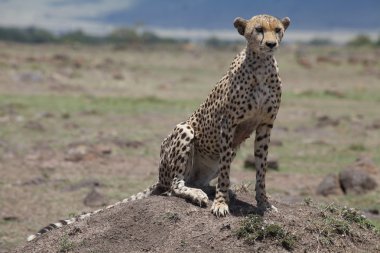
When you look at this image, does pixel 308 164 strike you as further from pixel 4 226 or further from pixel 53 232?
pixel 53 232

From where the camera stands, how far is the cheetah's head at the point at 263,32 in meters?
7.53

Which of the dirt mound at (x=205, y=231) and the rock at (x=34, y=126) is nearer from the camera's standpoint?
the dirt mound at (x=205, y=231)

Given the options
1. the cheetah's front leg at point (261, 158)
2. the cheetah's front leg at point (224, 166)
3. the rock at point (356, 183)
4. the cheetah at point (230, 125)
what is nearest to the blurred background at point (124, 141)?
the rock at point (356, 183)

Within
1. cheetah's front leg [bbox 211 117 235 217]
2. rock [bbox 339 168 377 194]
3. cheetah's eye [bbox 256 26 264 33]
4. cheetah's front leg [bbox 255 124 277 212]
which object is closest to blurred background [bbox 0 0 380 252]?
rock [bbox 339 168 377 194]

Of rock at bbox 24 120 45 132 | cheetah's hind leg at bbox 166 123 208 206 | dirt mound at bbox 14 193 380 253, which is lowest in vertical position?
rock at bbox 24 120 45 132

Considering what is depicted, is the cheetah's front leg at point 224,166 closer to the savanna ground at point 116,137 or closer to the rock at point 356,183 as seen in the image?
the savanna ground at point 116,137

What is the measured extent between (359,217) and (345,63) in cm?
4181

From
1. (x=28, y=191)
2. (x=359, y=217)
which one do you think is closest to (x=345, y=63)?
(x=28, y=191)

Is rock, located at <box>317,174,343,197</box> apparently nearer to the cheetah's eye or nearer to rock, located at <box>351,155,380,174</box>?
rock, located at <box>351,155,380,174</box>

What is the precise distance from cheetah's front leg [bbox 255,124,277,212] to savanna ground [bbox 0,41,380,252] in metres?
0.49

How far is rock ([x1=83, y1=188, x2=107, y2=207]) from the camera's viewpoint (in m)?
12.4

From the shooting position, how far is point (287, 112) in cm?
2442

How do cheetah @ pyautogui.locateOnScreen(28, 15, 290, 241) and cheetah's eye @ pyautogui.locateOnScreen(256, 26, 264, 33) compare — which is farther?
cheetah @ pyautogui.locateOnScreen(28, 15, 290, 241)

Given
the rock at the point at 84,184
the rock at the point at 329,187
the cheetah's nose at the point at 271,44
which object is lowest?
the rock at the point at 84,184
